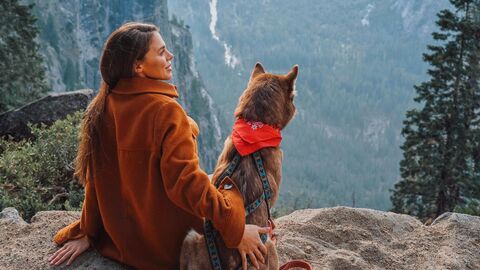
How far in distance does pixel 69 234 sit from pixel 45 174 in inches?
144

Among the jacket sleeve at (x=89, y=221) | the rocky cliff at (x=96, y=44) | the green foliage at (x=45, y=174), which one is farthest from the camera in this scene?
the rocky cliff at (x=96, y=44)

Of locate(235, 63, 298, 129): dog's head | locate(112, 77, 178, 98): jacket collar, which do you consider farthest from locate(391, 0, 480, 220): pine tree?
locate(112, 77, 178, 98): jacket collar

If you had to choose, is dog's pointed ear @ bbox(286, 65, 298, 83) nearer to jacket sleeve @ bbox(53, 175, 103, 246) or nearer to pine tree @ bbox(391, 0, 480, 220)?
jacket sleeve @ bbox(53, 175, 103, 246)

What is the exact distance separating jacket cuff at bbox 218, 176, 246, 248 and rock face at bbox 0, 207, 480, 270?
1477 mm

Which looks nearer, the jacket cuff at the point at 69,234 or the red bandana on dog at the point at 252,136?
the red bandana on dog at the point at 252,136

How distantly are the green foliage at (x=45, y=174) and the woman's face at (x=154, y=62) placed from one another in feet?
12.8

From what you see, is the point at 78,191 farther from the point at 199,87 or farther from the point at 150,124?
the point at 199,87

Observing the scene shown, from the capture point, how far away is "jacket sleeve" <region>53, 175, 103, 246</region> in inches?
169

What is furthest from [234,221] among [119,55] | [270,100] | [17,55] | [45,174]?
[17,55]

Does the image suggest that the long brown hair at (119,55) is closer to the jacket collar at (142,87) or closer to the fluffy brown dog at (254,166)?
the jacket collar at (142,87)

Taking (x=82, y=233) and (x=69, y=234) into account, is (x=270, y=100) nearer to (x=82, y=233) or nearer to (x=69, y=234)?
(x=82, y=233)

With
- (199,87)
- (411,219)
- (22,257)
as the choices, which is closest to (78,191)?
(22,257)

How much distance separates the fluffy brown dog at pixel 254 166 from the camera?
3711 mm

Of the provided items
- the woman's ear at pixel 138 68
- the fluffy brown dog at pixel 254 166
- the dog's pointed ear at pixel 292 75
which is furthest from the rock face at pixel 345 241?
the dog's pointed ear at pixel 292 75
